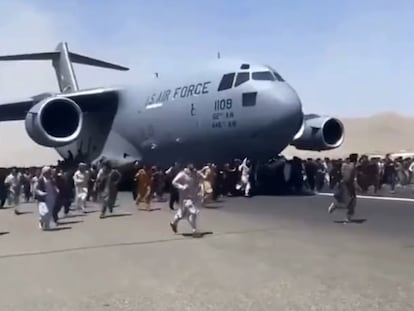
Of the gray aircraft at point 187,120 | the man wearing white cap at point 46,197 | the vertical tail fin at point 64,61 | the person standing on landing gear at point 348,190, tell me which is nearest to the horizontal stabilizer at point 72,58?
the vertical tail fin at point 64,61

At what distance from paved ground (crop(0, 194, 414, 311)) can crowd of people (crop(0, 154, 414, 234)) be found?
71cm

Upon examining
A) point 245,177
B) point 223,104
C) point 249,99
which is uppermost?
point 249,99

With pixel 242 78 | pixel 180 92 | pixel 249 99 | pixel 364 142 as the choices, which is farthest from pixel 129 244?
pixel 364 142

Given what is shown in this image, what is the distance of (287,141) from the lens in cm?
1886

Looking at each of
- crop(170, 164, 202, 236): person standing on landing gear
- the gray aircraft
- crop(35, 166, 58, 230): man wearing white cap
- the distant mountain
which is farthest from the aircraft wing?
the distant mountain

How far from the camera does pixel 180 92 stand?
69.1 ft

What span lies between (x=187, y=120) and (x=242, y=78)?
7.94ft

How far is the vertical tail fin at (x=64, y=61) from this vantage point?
3098 centimetres

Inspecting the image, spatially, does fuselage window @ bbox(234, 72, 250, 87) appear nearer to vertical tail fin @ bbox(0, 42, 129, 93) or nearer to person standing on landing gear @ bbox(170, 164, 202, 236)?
person standing on landing gear @ bbox(170, 164, 202, 236)

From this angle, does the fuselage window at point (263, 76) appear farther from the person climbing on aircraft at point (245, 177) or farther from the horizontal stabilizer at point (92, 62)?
the horizontal stabilizer at point (92, 62)

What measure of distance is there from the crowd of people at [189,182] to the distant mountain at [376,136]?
203 feet

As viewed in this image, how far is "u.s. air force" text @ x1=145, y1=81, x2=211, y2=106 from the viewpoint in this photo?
2006cm

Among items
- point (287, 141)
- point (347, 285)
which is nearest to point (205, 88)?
point (287, 141)

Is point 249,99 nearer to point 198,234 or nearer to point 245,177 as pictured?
point 245,177
